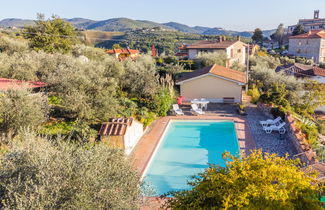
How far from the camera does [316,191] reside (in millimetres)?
5363

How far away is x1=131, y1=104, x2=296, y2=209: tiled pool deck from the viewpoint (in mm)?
12500

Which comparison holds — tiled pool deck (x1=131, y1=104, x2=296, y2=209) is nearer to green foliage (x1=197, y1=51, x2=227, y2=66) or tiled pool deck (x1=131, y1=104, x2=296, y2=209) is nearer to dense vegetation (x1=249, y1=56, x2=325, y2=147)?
dense vegetation (x1=249, y1=56, x2=325, y2=147)

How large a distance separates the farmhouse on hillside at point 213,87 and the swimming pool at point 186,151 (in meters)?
5.19

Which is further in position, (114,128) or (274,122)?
(274,122)

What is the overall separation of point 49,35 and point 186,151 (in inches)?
968

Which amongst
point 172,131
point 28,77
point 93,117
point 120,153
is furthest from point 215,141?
point 28,77

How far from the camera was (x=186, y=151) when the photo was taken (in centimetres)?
1421

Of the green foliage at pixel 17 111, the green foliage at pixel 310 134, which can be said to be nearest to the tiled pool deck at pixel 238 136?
the green foliage at pixel 310 134

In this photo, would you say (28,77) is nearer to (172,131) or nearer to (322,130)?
(172,131)

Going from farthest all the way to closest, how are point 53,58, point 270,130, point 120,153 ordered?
point 53,58
point 270,130
point 120,153

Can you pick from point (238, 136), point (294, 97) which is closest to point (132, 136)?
point (238, 136)

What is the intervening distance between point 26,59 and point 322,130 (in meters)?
20.4

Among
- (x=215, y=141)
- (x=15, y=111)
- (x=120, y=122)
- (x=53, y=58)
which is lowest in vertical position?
(x=215, y=141)

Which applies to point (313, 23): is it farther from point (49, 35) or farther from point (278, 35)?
point (49, 35)
